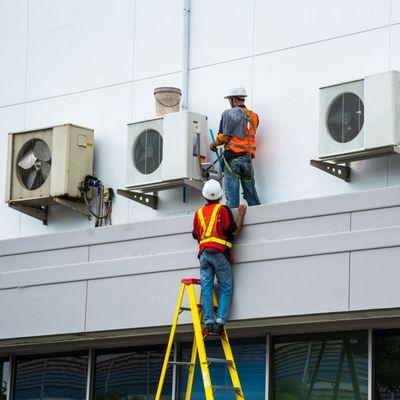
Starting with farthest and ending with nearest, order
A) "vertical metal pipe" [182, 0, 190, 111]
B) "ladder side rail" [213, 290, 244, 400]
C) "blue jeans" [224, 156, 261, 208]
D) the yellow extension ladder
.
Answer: "vertical metal pipe" [182, 0, 190, 111] → "blue jeans" [224, 156, 261, 208] → "ladder side rail" [213, 290, 244, 400] → the yellow extension ladder

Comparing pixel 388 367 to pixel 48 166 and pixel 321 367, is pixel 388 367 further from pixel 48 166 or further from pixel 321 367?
pixel 48 166

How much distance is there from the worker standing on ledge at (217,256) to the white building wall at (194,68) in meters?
1.22

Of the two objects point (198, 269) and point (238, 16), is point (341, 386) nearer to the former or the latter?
point (198, 269)

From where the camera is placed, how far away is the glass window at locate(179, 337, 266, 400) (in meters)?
17.3

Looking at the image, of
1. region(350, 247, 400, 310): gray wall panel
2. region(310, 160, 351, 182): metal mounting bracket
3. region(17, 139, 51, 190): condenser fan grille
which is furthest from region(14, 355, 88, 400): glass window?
region(350, 247, 400, 310): gray wall panel

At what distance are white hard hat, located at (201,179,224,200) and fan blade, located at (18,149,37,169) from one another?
12.2ft

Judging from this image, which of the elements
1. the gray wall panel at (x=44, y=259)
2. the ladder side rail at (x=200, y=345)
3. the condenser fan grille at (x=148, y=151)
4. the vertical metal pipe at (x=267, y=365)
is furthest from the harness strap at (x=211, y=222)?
the gray wall panel at (x=44, y=259)

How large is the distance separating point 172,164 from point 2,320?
3.21 m

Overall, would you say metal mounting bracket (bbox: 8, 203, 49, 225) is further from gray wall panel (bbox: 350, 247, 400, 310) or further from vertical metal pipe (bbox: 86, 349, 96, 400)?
gray wall panel (bbox: 350, 247, 400, 310)

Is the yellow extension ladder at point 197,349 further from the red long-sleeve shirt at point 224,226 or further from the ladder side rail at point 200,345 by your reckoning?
the red long-sleeve shirt at point 224,226

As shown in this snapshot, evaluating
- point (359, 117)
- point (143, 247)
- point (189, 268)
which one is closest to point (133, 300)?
point (143, 247)

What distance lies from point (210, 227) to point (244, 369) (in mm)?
2139

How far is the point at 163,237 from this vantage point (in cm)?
1731

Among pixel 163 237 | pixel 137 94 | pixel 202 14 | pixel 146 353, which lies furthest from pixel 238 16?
pixel 146 353
